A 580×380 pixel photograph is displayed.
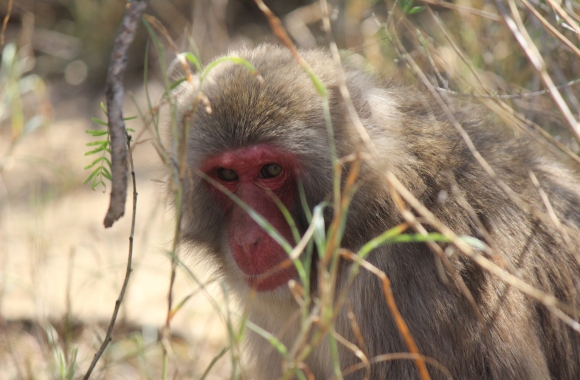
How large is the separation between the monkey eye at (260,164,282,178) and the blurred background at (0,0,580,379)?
59cm

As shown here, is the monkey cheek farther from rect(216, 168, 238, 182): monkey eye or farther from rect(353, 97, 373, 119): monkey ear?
rect(353, 97, 373, 119): monkey ear

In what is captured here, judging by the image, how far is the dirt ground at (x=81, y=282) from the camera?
430 centimetres

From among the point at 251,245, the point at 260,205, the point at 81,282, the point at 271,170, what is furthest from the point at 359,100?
the point at 81,282

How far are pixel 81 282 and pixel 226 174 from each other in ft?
9.95

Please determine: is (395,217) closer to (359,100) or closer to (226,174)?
(359,100)

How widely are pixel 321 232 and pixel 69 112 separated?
24.2ft

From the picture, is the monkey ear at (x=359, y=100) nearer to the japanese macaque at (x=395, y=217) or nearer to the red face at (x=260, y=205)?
the japanese macaque at (x=395, y=217)

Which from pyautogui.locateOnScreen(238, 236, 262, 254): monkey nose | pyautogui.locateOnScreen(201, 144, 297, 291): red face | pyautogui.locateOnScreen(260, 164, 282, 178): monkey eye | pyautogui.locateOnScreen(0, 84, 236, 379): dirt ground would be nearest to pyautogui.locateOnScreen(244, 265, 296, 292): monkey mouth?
pyautogui.locateOnScreen(201, 144, 297, 291): red face

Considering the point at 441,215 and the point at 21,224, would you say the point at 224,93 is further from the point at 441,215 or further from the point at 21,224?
the point at 21,224

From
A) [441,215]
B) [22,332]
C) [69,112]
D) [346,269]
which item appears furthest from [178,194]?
[69,112]

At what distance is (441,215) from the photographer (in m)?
3.02

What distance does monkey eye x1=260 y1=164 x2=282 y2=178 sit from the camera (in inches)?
123

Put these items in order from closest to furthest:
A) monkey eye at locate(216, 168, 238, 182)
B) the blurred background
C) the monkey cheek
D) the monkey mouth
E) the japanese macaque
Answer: the japanese macaque, the monkey cheek, the monkey mouth, monkey eye at locate(216, 168, 238, 182), the blurred background

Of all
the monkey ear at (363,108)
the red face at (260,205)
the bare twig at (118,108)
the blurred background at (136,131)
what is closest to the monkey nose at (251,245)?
the red face at (260,205)
